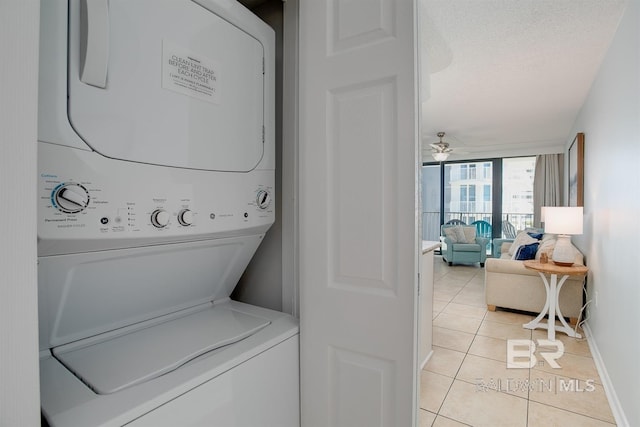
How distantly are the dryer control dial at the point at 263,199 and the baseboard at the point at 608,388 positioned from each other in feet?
7.33

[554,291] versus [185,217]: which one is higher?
[185,217]

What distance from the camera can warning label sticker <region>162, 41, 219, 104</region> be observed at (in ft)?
3.07

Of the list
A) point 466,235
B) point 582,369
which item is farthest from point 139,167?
point 466,235

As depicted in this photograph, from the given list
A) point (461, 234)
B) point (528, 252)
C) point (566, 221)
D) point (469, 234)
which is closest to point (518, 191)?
point (469, 234)

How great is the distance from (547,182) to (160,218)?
770 cm

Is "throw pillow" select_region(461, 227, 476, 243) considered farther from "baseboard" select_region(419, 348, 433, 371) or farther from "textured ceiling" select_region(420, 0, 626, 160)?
"baseboard" select_region(419, 348, 433, 371)

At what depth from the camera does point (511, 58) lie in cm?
285

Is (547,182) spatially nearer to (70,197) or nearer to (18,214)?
(70,197)

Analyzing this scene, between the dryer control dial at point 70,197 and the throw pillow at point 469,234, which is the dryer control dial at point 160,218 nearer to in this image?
the dryer control dial at point 70,197

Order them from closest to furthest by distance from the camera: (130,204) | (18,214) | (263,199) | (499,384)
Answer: (18,214), (130,204), (263,199), (499,384)

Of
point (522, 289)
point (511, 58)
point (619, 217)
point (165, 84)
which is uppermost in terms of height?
point (511, 58)

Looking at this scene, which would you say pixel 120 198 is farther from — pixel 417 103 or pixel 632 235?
pixel 632 235

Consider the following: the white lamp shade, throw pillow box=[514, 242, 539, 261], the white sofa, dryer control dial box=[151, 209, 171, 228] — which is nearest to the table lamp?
the white lamp shade

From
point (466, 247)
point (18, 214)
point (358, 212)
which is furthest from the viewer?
point (466, 247)
